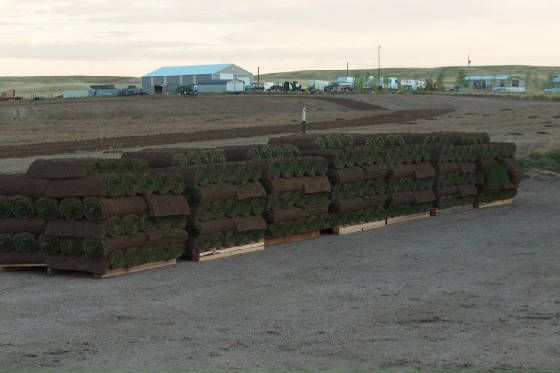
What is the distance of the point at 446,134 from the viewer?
23.5 meters

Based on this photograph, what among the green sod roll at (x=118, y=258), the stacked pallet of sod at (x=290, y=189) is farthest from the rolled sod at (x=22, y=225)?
the stacked pallet of sod at (x=290, y=189)

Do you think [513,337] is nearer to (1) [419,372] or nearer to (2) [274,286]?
(1) [419,372]

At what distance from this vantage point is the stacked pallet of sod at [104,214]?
1378 cm

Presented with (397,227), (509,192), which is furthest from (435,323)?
(509,192)

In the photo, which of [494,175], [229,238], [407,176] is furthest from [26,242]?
[494,175]

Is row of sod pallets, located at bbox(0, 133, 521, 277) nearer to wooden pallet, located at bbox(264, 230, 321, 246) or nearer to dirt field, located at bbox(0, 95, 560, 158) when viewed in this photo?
wooden pallet, located at bbox(264, 230, 321, 246)

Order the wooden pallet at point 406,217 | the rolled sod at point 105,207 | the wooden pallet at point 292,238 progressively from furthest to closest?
the wooden pallet at point 406,217, the wooden pallet at point 292,238, the rolled sod at point 105,207

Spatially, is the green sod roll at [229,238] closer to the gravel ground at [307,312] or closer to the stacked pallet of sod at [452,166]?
the gravel ground at [307,312]

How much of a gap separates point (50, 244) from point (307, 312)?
522 centimetres

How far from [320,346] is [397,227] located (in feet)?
36.2

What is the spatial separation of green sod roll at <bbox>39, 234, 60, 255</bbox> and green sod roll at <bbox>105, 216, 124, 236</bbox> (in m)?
1.07

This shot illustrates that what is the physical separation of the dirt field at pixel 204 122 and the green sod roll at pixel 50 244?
23759 millimetres

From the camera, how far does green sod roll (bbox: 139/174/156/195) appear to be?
14.5 m

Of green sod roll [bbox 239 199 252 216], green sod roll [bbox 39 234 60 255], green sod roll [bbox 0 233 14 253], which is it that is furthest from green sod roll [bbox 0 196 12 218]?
green sod roll [bbox 239 199 252 216]
